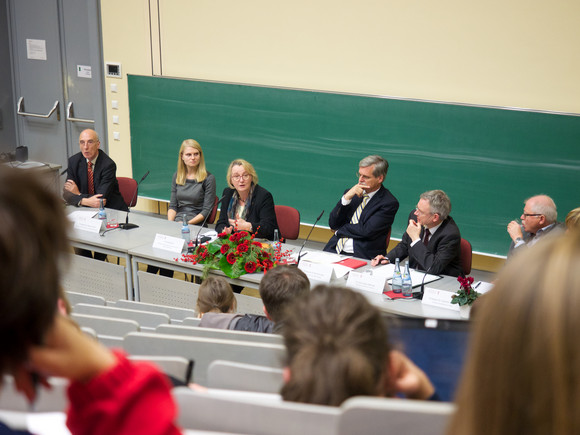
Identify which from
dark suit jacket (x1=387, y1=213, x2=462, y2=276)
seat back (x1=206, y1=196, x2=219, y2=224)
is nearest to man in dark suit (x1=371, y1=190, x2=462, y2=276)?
dark suit jacket (x1=387, y1=213, x2=462, y2=276)

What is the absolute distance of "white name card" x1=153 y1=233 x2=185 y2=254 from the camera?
4.56 metres

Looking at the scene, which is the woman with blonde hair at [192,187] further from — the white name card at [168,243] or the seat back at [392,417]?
the seat back at [392,417]

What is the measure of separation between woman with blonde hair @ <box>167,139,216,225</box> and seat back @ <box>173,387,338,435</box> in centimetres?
446

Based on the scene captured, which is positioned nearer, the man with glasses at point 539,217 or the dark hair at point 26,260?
the dark hair at point 26,260

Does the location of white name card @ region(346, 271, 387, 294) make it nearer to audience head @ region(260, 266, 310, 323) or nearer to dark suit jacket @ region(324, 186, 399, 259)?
dark suit jacket @ region(324, 186, 399, 259)

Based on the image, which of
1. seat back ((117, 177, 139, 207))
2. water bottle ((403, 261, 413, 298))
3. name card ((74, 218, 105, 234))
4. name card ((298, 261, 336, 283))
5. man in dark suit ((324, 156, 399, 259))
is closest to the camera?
Answer: water bottle ((403, 261, 413, 298))

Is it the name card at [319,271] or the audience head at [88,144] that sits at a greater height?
the audience head at [88,144]

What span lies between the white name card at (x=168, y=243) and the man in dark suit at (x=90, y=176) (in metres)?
1.23

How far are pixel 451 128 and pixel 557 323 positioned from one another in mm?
5456

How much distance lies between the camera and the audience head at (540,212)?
4.03 meters

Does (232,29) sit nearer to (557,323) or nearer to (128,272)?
(128,272)

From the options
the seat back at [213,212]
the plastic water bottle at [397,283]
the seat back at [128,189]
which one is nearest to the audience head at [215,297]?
the plastic water bottle at [397,283]

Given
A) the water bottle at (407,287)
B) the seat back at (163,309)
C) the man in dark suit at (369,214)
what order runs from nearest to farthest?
the seat back at (163,309) → the water bottle at (407,287) → the man in dark suit at (369,214)

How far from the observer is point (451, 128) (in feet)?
18.9
